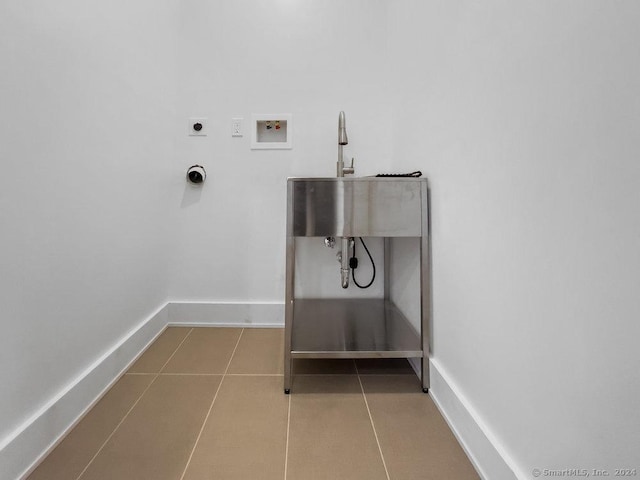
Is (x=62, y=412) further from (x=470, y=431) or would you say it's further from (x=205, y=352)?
(x=470, y=431)

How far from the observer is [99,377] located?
1.00m

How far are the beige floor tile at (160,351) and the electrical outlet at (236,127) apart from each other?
44.4 inches

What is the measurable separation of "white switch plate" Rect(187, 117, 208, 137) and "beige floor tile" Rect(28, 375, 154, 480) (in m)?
1.24

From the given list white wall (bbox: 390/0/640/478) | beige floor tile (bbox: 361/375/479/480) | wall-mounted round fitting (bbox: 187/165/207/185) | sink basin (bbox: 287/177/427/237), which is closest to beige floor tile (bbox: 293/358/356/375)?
beige floor tile (bbox: 361/375/479/480)

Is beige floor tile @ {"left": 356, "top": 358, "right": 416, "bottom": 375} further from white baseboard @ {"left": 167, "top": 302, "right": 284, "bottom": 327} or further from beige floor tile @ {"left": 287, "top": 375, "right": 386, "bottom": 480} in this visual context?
white baseboard @ {"left": 167, "top": 302, "right": 284, "bottom": 327}

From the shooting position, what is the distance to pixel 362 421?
0.91m

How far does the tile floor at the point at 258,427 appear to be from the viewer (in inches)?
29.1

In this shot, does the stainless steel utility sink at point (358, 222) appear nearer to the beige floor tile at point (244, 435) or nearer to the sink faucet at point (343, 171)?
the beige floor tile at point (244, 435)

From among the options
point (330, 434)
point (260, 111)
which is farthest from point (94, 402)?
point (260, 111)

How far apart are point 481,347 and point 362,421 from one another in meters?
0.45

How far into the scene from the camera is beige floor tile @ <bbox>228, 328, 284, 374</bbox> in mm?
1205

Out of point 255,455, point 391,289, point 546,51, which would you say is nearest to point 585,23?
point 546,51

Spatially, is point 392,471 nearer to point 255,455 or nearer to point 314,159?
point 255,455

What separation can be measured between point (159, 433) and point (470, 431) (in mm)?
898
